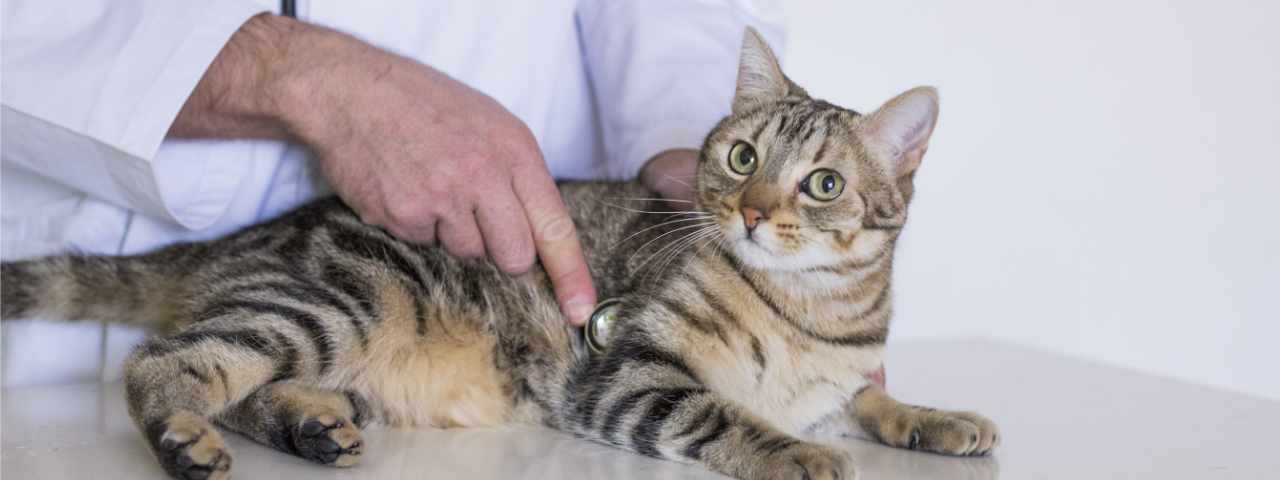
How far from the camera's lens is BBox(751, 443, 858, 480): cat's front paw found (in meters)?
1.18

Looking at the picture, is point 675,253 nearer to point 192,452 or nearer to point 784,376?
point 784,376

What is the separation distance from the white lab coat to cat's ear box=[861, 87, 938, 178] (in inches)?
19.1

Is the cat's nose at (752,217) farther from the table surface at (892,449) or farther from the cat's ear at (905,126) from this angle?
the table surface at (892,449)

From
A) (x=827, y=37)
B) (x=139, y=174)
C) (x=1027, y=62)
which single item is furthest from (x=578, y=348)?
(x=1027, y=62)

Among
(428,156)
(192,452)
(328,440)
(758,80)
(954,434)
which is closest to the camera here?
(192,452)

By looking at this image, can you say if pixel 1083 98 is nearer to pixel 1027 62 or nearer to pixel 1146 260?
pixel 1027 62

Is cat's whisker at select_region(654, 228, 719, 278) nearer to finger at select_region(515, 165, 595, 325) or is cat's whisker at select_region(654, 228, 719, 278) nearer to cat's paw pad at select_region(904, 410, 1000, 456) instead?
finger at select_region(515, 165, 595, 325)

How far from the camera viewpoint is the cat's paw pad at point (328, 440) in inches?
48.0

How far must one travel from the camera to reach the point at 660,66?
196 centimetres

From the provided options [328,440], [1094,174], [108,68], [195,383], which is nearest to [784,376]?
[328,440]

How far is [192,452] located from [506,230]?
0.54 meters

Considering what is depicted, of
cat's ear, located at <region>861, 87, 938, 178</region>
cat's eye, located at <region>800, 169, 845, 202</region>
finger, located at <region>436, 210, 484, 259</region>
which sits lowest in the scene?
finger, located at <region>436, 210, 484, 259</region>

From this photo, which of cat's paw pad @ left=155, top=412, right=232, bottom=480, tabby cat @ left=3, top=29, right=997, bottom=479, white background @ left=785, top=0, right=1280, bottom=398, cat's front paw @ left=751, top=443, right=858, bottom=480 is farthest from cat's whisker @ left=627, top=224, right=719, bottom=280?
white background @ left=785, top=0, right=1280, bottom=398

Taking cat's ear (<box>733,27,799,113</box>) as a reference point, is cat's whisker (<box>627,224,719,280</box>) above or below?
below
